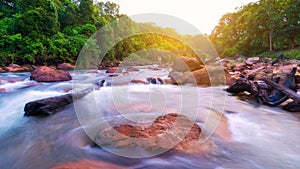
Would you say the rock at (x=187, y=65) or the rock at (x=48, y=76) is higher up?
the rock at (x=187, y=65)

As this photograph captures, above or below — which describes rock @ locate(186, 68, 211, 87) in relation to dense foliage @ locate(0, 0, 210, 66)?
below

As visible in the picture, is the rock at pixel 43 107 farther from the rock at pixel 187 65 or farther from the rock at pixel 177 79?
the rock at pixel 187 65

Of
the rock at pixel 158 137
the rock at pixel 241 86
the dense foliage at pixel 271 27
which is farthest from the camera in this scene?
the dense foliage at pixel 271 27

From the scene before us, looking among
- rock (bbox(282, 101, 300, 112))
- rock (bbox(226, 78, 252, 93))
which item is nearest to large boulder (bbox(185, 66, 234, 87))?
rock (bbox(226, 78, 252, 93))

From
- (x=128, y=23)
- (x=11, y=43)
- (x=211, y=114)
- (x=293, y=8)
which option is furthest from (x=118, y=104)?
(x=128, y=23)

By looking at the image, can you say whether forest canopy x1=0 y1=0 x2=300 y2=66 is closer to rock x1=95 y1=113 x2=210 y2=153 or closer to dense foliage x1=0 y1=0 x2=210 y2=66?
dense foliage x1=0 y1=0 x2=210 y2=66

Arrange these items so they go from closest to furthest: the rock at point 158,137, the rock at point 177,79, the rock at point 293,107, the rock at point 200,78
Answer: the rock at point 158,137 → the rock at point 293,107 → the rock at point 200,78 → the rock at point 177,79

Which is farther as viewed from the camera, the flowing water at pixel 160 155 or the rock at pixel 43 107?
the rock at pixel 43 107

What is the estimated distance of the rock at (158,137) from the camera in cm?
220

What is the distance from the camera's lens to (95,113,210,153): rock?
2201 millimetres

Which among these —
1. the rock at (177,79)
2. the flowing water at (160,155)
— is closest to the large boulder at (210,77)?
the rock at (177,79)

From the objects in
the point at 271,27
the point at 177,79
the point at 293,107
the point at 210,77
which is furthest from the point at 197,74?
the point at 271,27

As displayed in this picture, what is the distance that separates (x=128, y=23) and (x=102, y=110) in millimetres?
37834

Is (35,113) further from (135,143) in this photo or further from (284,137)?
(284,137)
